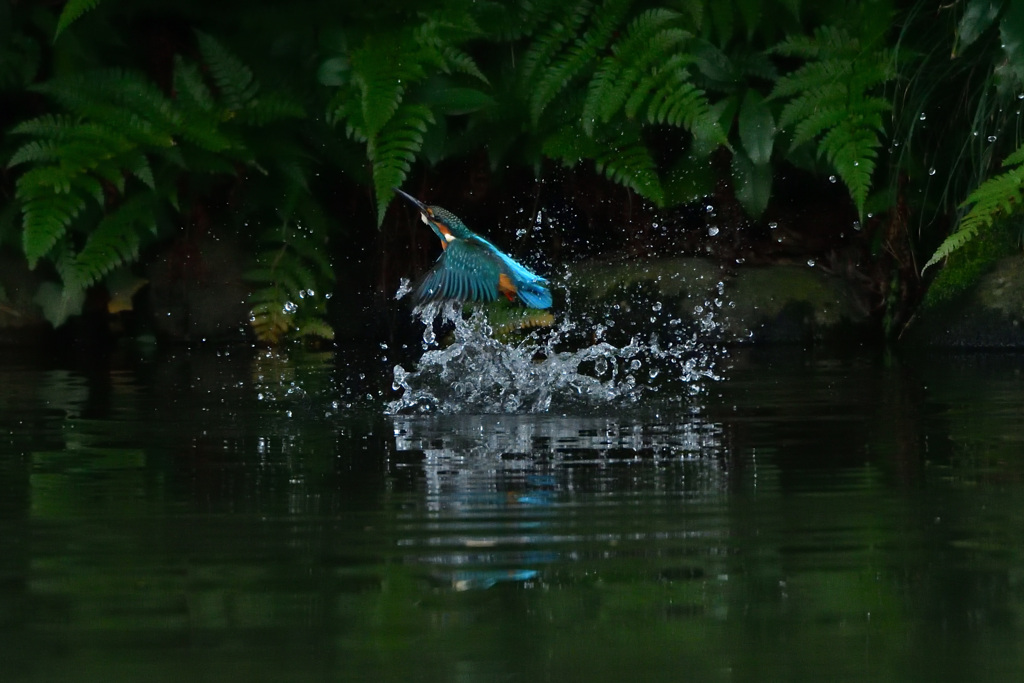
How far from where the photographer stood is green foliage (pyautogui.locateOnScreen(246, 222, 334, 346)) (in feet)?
19.3

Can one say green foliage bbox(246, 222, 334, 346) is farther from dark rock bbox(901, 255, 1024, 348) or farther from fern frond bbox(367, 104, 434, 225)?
dark rock bbox(901, 255, 1024, 348)

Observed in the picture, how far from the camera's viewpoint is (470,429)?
3.74 m

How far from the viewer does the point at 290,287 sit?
593cm

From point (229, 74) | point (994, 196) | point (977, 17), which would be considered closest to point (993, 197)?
point (994, 196)

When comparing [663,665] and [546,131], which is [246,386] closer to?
[546,131]

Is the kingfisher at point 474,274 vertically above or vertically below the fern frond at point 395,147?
below

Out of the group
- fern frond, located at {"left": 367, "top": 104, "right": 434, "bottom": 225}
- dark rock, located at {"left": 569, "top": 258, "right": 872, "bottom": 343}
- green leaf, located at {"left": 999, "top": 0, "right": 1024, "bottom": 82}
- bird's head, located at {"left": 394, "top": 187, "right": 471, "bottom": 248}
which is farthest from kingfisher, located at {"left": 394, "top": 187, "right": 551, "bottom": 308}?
green leaf, located at {"left": 999, "top": 0, "right": 1024, "bottom": 82}

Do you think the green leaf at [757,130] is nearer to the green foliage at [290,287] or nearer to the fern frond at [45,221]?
the green foliage at [290,287]

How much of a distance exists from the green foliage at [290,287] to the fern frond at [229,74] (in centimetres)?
53

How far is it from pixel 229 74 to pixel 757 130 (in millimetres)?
2116

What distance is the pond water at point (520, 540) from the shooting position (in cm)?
191

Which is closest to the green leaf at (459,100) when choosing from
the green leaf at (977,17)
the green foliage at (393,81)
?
the green foliage at (393,81)

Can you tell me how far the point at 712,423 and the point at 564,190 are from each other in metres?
2.71

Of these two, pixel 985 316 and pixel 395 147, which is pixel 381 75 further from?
pixel 985 316
